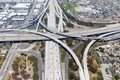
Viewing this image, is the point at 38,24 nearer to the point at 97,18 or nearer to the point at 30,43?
the point at 30,43

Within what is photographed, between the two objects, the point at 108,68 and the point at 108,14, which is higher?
the point at 108,14

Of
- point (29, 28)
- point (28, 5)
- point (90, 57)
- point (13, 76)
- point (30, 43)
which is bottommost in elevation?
point (13, 76)

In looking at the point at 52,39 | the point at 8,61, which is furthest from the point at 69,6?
the point at 8,61

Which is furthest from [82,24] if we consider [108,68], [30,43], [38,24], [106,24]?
[108,68]

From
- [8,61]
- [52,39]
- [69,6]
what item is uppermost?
[69,6]

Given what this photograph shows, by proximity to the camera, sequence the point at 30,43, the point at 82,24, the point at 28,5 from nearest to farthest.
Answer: the point at 30,43
the point at 82,24
the point at 28,5

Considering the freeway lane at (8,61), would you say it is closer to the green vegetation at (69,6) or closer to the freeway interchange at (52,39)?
the freeway interchange at (52,39)

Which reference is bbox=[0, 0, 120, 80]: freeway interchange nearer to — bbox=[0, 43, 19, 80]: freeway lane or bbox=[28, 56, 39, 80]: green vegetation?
bbox=[0, 43, 19, 80]: freeway lane

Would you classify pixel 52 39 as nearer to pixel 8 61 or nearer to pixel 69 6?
pixel 8 61

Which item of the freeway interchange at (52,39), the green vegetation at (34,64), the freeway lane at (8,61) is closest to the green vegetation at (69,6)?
the freeway interchange at (52,39)
